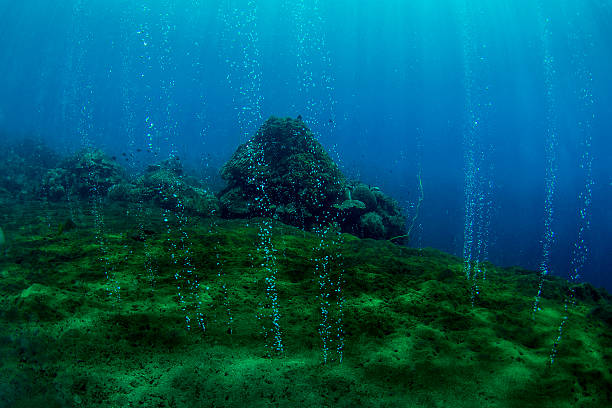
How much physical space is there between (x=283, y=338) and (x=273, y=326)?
287 millimetres

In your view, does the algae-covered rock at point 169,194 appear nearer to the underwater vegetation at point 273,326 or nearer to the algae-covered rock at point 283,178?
the algae-covered rock at point 283,178

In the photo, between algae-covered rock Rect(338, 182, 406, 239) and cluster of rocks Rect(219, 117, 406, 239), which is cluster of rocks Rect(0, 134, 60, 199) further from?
algae-covered rock Rect(338, 182, 406, 239)

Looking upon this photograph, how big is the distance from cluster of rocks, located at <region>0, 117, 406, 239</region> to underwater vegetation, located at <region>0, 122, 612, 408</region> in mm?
Result: 2920

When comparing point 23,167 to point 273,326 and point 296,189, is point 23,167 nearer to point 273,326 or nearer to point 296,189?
point 296,189

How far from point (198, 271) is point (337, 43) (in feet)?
342

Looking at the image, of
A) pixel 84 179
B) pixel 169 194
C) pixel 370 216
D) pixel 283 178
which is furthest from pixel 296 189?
pixel 84 179

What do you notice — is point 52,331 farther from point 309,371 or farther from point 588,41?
point 588,41

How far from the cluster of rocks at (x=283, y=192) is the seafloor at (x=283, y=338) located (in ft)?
16.0

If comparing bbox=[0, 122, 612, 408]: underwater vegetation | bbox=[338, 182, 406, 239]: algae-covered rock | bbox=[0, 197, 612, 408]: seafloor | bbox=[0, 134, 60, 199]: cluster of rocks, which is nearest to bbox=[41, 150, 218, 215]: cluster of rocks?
bbox=[0, 134, 60, 199]: cluster of rocks

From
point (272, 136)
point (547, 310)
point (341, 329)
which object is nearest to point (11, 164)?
point (272, 136)

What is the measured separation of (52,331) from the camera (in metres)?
3.44

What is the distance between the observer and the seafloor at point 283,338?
291 cm

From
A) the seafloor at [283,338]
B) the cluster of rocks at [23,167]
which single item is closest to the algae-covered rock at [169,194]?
the seafloor at [283,338]

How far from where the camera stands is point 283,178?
37.6 ft
